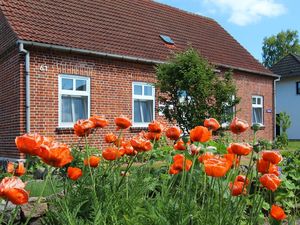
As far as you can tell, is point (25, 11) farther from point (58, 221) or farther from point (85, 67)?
point (58, 221)

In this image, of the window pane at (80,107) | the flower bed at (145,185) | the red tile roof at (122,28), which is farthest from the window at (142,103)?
the flower bed at (145,185)

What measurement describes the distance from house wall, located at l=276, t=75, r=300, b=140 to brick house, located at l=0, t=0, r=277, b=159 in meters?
16.9

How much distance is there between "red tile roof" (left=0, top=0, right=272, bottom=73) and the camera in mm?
12773

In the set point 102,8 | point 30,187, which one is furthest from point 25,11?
point 30,187

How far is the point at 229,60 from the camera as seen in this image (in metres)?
19.5

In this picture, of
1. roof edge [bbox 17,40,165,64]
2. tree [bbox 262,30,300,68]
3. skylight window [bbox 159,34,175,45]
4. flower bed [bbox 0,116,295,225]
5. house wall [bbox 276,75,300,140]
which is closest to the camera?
flower bed [bbox 0,116,295,225]

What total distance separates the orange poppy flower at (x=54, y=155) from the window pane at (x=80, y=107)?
1091 centimetres

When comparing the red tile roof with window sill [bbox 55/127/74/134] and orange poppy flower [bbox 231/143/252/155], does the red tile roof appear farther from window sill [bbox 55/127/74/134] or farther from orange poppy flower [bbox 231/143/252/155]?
orange poppy flower [bbox 231/143/252/155]

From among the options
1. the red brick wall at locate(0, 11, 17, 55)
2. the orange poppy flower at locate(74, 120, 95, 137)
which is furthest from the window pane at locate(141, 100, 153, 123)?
the orange poppy flower at locate(74, 120, 95, 137)

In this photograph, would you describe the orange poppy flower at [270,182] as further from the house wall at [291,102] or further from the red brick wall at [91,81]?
the house wall at [291,102]

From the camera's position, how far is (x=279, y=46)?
66.2 m

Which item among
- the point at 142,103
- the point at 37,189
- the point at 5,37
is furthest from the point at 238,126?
the point at 142,103

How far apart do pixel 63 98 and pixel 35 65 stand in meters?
1.30

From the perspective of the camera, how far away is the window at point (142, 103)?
1463 cm
